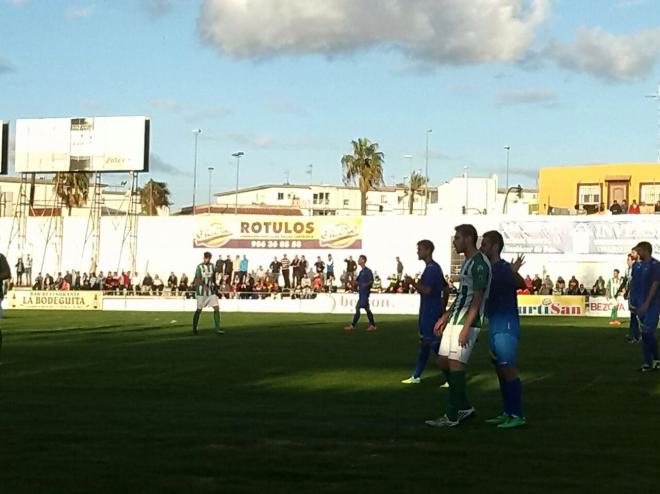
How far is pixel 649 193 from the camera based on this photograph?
7944cm

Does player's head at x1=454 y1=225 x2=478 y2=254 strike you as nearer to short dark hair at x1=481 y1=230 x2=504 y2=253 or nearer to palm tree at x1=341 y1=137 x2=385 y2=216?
short dark hair at x1=481 y1=230 x2=504 y2=253

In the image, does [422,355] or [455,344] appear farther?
[422,355]

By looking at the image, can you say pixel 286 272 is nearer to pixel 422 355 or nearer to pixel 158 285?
pixel 158 285

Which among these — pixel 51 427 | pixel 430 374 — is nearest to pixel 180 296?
pixel 430 374

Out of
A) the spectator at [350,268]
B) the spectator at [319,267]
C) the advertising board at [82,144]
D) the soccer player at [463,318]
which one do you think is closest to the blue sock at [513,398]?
the soccer player at [463,318]

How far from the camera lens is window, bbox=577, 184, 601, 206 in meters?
81.9

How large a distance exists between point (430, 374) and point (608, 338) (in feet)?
41.9

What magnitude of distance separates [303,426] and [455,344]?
5.63 feet

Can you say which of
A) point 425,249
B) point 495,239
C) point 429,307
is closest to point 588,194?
point 429,307

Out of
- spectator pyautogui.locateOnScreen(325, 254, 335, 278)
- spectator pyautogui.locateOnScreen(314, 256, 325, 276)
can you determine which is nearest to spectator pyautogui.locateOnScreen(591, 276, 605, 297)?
spectator pyautogui.locateOnScreen(325, 254, 335, 278)

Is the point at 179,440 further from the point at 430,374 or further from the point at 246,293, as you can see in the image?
the point at 246,293

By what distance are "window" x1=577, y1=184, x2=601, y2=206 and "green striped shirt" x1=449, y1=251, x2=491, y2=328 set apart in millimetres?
71666

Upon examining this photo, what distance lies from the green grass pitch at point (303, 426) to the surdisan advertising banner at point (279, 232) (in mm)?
40822

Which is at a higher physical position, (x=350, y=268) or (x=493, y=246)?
(x=350, y=268)
